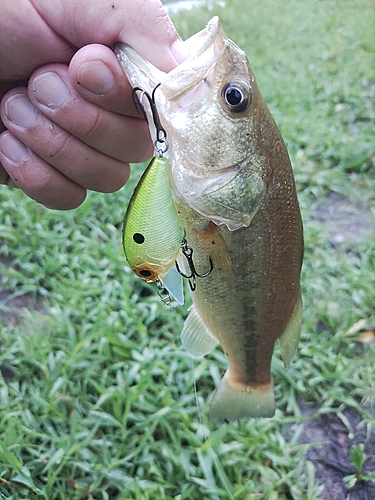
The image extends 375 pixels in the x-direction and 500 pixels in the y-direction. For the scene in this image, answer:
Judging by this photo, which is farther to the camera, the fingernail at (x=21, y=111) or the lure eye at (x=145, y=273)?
the fingernail at (x=21, y=111)

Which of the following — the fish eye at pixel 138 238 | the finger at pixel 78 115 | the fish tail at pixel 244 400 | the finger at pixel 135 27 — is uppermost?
the finger at pixel 135 27

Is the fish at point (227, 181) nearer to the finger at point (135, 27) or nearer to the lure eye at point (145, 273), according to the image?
the finger at point (135, 27)

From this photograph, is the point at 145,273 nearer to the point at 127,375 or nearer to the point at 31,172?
the point at 31,172

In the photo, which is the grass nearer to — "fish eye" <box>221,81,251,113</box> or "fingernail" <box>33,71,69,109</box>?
"fingernail" <box>33,71,69,109</box>

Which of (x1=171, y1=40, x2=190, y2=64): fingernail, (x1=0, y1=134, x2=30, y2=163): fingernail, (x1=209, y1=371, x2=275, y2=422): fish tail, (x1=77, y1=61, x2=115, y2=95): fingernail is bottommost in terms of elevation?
(x1=209, y1=371, x2=275, y2=422): fish tail

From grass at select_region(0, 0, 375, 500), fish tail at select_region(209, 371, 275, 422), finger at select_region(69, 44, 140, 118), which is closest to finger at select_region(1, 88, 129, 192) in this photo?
finger at select_region(69, 44, 140, 118)

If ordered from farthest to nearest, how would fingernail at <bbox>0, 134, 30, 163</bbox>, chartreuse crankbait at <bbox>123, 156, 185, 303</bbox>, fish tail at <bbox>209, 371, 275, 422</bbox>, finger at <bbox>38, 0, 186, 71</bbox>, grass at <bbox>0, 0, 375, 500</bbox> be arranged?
grass at <bbox>0, 0, 375, 500</bbox>
fish tail at <bbox>209, 371, 275, 422</bbox>
fingernail at <bbox>0, 134, 30, 163</bbox>
finger at <bbox>38, 0, 186, 71</bbox>
chartreuse crankbait at <bbox>123, 156, 185, 303</bbox>

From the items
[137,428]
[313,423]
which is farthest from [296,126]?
[137,428]

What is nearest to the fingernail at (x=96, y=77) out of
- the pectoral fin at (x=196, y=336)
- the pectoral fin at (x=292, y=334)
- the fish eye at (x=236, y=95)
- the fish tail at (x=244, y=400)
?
the fish eye at (x=236, y=95)

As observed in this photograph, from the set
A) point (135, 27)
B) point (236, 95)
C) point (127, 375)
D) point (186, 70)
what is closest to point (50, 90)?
point (135, 27)
